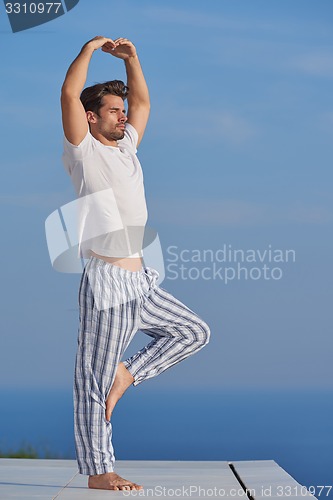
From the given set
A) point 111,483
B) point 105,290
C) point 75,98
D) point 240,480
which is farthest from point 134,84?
point 240,480

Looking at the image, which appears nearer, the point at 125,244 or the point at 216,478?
the point at 125,244

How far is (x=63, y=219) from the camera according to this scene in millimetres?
3068

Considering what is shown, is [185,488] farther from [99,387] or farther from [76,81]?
[76,81]

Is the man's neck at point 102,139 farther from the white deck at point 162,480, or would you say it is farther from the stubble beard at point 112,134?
the white deck at point 162,480

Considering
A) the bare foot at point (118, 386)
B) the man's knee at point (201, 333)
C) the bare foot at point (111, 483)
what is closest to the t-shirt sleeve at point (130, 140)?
the man's knee at point (201, 333)

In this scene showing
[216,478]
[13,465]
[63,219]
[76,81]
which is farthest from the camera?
[13,465]

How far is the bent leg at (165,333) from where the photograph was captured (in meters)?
3.04

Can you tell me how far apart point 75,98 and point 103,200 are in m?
0.37

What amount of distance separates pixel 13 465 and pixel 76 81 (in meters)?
1.89

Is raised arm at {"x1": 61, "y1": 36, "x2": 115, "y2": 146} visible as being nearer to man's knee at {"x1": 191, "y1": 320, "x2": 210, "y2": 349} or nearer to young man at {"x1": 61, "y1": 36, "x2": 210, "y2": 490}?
young man at {"x1": 61, "y1": 36, "x2": 210, "y2": 490}

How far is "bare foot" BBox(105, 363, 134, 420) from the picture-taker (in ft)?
9.79

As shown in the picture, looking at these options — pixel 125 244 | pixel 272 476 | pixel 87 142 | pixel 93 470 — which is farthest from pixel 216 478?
pixel 87 142

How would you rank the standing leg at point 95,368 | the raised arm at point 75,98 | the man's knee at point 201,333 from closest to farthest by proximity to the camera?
the raised arm at point 75,98, the standing leg at point 95,368, the man's knee at point 201,333

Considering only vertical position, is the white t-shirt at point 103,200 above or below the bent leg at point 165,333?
above
